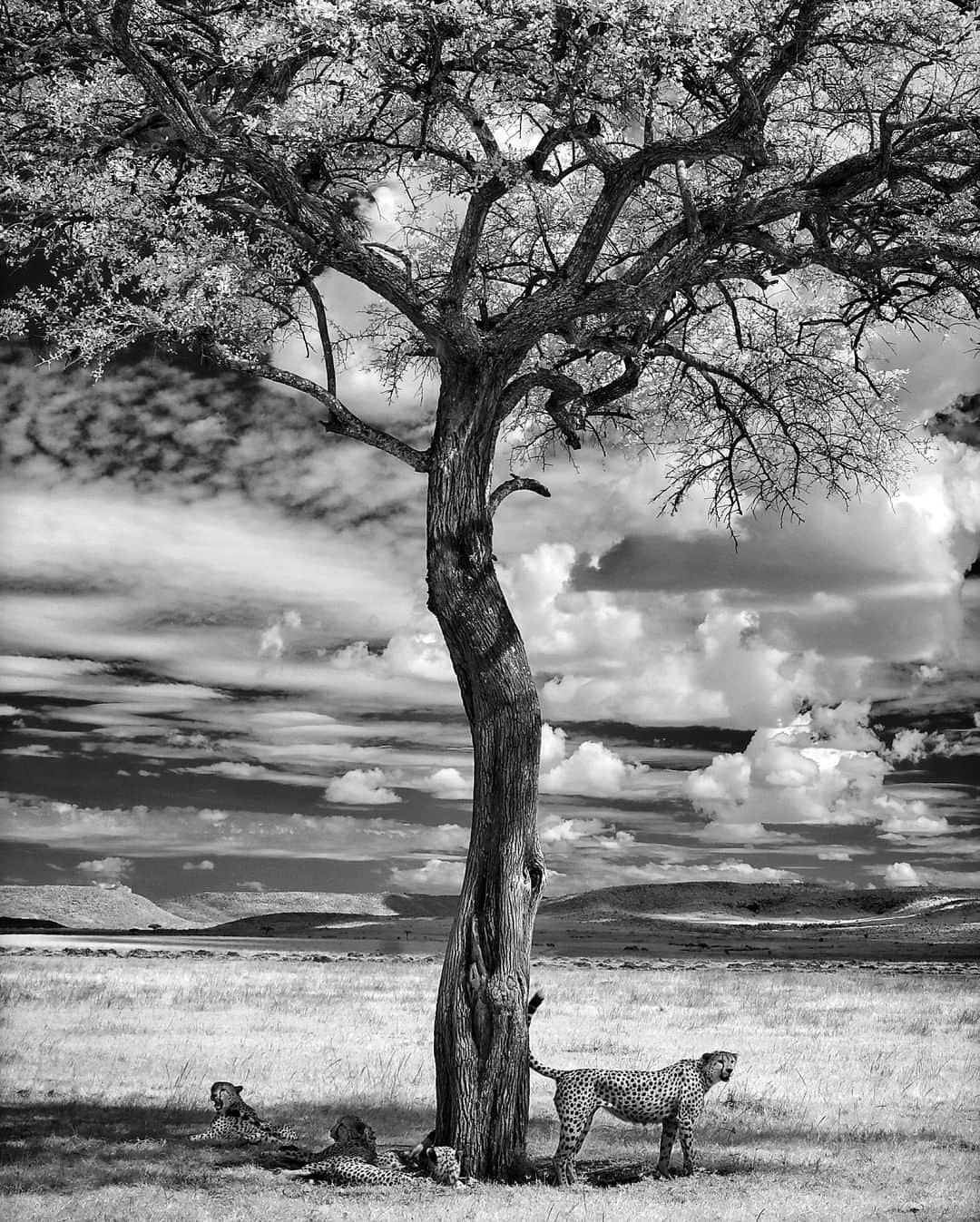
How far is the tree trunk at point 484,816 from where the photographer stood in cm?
1119

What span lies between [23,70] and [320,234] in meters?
3.44

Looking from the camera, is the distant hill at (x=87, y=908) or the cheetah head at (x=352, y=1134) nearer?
the cheetah head at (x=352, y=1134)

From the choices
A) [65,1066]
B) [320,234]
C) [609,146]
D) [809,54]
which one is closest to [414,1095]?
[65,1066]

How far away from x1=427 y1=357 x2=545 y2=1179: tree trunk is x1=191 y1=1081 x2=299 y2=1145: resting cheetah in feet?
6.70

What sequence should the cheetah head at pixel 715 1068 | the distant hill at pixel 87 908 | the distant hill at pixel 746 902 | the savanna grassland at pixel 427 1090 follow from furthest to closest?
1. the distant hill at pixel 746 902
2. the distant hill at pixel 87 908
3. the cheetah head at pixel 715 1068
4. the savanna grassland at pixel 427 1090

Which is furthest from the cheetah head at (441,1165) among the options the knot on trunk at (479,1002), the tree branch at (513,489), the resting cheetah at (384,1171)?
the tree branch at (513,489)

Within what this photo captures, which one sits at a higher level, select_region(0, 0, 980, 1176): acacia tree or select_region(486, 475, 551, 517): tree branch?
select_region(0, 0, 980, 1176): acacia tree

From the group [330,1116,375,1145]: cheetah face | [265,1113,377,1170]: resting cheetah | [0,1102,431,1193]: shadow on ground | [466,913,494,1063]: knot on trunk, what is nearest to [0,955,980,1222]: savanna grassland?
[0,1102,431,1193]: shadow on ground

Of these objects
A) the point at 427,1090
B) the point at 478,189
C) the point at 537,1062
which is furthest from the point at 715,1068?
the point at 478,189

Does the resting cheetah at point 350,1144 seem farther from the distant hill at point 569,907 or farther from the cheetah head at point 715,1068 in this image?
the distant hill at point 569,907

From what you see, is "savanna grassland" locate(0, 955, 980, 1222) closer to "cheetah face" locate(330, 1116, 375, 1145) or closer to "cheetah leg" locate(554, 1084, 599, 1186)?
"cheetah leg" locate(554, 1084, 599, 1186)

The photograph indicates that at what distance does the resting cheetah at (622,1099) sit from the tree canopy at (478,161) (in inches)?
240

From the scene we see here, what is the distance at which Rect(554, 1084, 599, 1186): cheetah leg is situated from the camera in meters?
10.7

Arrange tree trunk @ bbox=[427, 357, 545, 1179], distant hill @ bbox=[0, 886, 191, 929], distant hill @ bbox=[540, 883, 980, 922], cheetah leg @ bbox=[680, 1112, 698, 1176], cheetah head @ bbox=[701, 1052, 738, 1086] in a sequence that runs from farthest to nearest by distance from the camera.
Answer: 1. distant hill @ bbox=[540, 883, 980, 922]
2. distant hill @ bbox=[0, 886, 191, 929]
3. cheetah head @ bbox=[701, 1052, 738, 1086]
4. tree trunk @ bbox=[427, 357, 545, 1179]
5. cheetah leg @ bbox=[680, 1112, 698, 1176]
